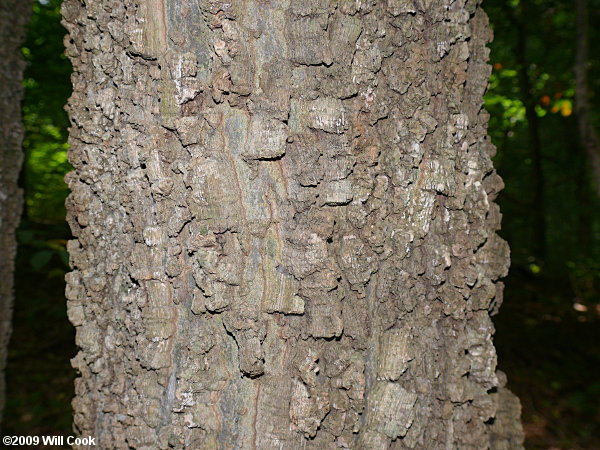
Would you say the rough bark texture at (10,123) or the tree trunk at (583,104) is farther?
the tree trunk at (583,104)

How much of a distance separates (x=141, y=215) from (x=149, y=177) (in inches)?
3.7

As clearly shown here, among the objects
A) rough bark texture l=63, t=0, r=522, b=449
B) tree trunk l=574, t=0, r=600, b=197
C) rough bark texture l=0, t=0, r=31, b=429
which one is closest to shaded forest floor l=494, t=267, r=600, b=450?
tree trunk l=574, t=0, r=600, b=197

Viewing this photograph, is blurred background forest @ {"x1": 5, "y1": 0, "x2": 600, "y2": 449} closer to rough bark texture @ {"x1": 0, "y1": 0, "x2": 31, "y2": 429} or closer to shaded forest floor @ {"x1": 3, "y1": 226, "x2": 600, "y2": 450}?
shaded forest floor @ {"x1": 3, "y1": 226, "x2": 600, "y2": 450}

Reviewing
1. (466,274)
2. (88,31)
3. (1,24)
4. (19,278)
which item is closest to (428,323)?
(466,274)

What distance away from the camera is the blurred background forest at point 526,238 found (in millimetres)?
3994

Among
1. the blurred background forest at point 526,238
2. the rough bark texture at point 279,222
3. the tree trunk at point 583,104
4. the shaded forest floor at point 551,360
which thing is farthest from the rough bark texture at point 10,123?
the shaded forest floor at point 551,360

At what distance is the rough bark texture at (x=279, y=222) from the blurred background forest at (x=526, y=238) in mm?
1693

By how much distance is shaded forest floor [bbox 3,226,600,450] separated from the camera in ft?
12.7

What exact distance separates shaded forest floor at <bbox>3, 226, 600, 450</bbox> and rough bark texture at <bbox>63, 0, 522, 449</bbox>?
2008mm

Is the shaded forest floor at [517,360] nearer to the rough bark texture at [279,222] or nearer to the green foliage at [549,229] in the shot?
the green foliage at [549,229]

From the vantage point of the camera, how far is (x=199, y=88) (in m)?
0.99

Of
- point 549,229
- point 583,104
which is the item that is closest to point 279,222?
point 583,104

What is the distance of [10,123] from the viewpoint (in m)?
2.30

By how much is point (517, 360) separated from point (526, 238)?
441 cm
